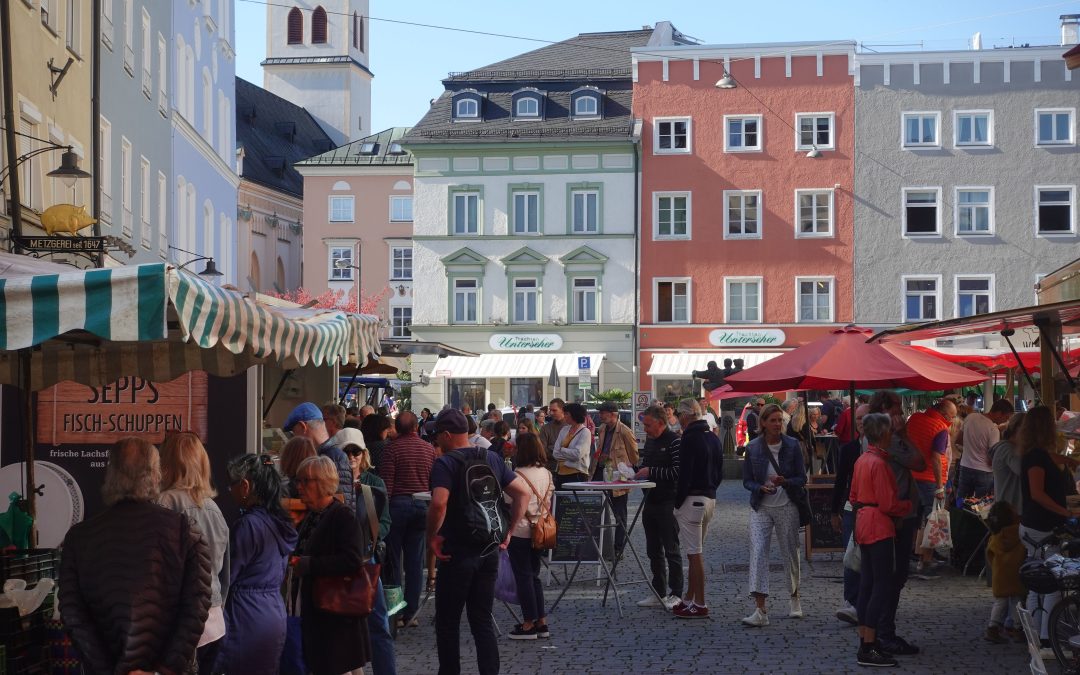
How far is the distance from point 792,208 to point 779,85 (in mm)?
4334

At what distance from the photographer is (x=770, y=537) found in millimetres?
11695

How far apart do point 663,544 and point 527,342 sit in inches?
1478

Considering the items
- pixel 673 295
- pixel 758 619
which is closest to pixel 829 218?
pixel 673 295

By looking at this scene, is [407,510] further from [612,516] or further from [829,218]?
[829,218]

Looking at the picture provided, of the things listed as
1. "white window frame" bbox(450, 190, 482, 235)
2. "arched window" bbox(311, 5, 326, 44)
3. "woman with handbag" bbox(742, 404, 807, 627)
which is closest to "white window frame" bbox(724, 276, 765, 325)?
"white window frame" bbox(450, 190, 482, 235)

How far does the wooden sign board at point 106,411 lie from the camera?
9.77 meters

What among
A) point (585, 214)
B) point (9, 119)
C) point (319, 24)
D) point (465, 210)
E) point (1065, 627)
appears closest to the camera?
point (1065, 627)

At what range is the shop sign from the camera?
49.7 metres

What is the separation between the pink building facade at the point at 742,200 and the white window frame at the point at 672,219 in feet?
0.12

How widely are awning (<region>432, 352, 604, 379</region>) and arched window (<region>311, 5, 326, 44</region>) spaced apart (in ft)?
146

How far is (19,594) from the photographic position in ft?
23.8

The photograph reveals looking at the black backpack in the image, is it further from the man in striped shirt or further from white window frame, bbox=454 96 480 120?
white window frame, bbox=454 96 480 120

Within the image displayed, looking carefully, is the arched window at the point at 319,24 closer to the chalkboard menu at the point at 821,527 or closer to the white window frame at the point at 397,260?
the white window frame at the point at 397,260

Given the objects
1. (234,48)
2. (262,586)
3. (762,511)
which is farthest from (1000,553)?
(234,48)
